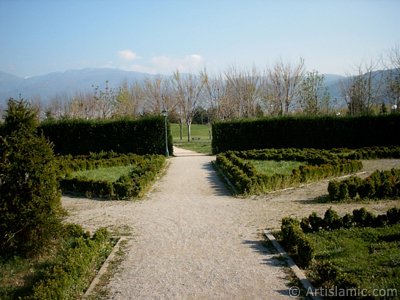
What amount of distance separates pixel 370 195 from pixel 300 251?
20.0ft

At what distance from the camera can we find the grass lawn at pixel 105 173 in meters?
17.8

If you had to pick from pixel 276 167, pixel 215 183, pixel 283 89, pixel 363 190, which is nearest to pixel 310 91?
pixel 283 89

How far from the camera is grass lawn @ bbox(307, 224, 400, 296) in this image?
6114 millimetres

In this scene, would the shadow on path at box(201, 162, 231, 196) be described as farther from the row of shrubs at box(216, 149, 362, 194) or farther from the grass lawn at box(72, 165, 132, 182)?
the grass lawn at box(72, 165, 132, 182)

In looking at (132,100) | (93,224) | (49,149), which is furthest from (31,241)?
(132,100)

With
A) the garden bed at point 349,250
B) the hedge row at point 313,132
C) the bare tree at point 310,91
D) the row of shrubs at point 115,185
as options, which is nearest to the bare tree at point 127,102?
the bare tree at point 310,91

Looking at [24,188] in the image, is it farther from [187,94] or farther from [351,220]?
[187,94]

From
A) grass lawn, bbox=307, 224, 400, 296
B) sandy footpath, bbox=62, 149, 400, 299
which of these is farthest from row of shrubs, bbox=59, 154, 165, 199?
grass lawn, bbox=307, 224, 400, 296

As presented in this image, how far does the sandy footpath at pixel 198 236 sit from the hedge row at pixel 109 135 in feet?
37.0

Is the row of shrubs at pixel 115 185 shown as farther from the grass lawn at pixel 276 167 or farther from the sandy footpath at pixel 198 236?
the grass lawn at pixel 276 167

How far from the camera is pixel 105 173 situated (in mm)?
19109

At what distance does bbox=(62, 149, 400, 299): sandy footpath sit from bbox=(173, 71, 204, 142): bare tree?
3250 cm

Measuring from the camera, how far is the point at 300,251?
744 centimetres

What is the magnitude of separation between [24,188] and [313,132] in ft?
77.8
